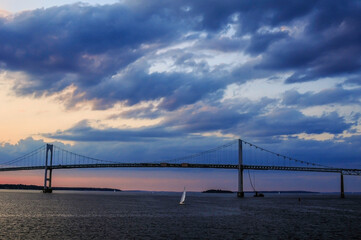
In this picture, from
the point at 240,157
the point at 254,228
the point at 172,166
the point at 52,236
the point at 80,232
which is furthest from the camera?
the point at 172,166

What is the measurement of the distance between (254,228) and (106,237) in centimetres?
1521

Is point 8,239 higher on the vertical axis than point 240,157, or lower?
lower

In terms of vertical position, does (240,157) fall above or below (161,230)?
above

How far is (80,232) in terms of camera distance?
3544 centimetres

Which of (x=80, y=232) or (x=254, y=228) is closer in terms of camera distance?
(x=80, y=232)

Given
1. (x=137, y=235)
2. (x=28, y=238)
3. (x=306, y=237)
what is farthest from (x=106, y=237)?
(x=306, y=237)

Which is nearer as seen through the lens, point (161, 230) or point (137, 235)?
point (137, 235)

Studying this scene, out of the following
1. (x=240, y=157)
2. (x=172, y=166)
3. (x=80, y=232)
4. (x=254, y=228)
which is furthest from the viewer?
(x=172, y=166)

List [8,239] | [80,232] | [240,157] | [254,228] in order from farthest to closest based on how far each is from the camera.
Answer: [240,157]
[254,228]
[80,232]
[8,239]

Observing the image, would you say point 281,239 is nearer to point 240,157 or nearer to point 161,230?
point 161,230

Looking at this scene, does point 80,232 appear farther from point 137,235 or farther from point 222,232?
point 222,232

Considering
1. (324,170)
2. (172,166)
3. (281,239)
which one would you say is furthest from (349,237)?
(324,170)

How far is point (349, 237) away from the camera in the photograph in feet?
111

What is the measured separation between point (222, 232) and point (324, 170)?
119241mm
